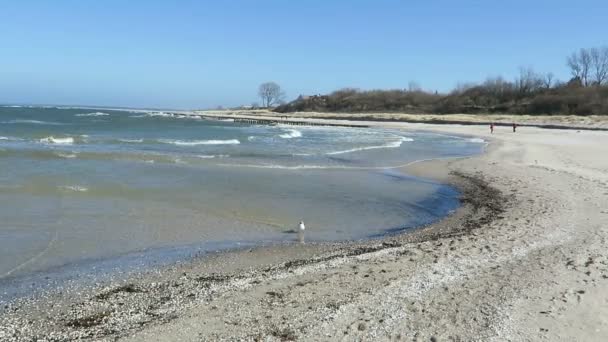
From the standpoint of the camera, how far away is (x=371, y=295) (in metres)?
6.30

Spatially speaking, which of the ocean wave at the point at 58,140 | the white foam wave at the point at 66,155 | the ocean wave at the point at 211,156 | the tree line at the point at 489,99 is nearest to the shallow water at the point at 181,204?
the white foam wave at the point at 66,155

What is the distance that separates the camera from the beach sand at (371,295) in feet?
17.4

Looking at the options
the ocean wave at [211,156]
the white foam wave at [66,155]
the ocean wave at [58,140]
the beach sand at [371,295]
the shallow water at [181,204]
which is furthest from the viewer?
the ocean wave at [58,140]

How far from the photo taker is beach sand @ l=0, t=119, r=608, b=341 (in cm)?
531

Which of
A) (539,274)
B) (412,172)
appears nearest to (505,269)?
(539,274)

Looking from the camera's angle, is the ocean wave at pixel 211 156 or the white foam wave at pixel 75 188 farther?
the ocean wave at pixel 211 156

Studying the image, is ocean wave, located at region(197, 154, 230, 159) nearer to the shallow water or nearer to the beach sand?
the shallow water

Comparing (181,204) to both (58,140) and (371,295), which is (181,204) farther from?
(58,140)

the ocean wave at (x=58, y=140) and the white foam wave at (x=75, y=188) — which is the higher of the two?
the ocean wave at (x=58, y=140)

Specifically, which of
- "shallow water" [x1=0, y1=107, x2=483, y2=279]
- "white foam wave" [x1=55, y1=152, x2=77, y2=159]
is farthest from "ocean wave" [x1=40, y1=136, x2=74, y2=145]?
"shallow water" [x1=0, y1=107, x2=483, y2=279]

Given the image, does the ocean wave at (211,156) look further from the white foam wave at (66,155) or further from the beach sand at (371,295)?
the beach sand at (371,295)

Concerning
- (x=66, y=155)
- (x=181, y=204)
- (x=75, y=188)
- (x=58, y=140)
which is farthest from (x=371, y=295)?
(x=58, y=140)

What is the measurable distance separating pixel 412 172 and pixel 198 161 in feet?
31.6

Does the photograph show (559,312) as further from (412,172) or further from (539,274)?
(412,172)
